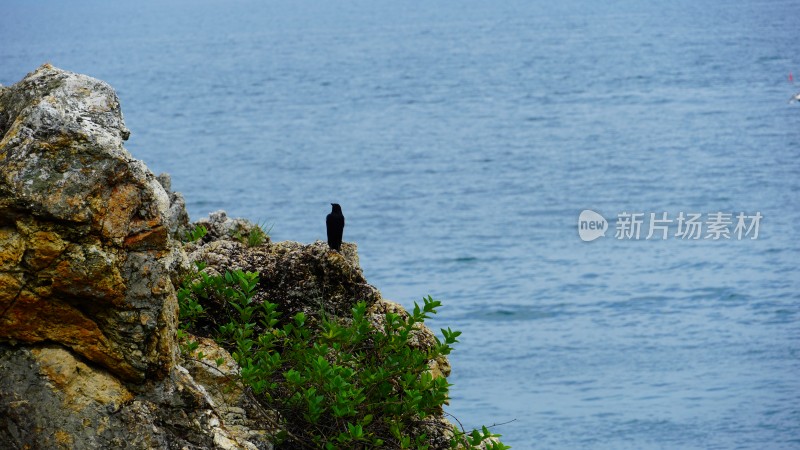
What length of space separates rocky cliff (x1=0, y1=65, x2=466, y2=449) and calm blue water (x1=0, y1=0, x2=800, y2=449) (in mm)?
4395

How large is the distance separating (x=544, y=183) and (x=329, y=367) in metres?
47.0

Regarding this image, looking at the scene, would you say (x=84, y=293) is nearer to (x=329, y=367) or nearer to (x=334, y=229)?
(x=329, y=367)

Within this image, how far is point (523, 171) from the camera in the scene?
56.1m

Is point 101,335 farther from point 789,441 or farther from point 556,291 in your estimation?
Result: point 556,291

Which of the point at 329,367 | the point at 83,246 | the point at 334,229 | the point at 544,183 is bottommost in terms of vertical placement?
the point at 83,246

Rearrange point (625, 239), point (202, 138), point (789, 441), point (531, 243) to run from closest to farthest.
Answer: point (789, 441) < point (531, 243) < point (625, 239) < point (202, 138)

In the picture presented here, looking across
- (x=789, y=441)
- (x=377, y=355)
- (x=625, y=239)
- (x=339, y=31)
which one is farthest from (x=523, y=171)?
(x=339, y=31)

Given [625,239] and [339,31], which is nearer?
[625,239]

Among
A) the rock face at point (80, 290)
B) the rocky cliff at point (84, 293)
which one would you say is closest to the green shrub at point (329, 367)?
the rocky cliff at point (84, 293)

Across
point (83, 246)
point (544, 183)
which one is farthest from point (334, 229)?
point (544, 183)

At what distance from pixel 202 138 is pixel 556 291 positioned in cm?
3691

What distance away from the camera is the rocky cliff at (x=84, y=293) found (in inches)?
209

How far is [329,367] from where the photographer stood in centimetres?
661

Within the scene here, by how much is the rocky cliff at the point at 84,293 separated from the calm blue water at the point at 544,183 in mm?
4395
